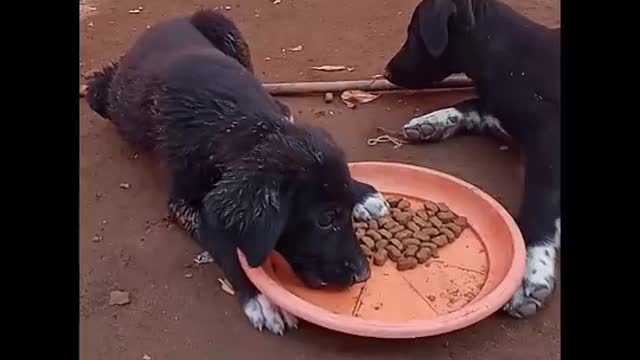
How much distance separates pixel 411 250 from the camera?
3.46m

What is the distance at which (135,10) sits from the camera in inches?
228

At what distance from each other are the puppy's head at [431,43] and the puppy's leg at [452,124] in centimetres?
22

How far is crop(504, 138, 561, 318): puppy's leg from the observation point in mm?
3312

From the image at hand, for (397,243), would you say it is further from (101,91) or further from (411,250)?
(101,91)

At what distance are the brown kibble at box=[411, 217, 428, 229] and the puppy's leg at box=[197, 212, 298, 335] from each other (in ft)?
2.10

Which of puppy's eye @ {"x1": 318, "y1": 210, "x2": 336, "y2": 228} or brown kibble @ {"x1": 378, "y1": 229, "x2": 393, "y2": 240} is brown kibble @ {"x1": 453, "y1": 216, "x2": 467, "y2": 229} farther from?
puppy's eye @ {"x1": 318, "y1": 210, "x2": 336, "y2": 228}

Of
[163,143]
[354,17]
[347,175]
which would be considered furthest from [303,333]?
[354,17]

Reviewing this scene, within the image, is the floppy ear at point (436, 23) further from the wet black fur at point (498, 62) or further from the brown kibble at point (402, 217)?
the brown kibble at point (402, 217)

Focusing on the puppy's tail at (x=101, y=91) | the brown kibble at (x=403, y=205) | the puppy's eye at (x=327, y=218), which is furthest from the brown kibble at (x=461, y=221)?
the puppy's tail at (x=101, y=91)

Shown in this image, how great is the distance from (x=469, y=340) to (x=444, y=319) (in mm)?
268

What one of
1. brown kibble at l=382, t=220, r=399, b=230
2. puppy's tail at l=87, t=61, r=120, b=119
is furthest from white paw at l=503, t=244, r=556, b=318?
puppy's tail at l=87, t=61, r=120, b=119

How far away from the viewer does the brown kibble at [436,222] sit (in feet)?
11.7
